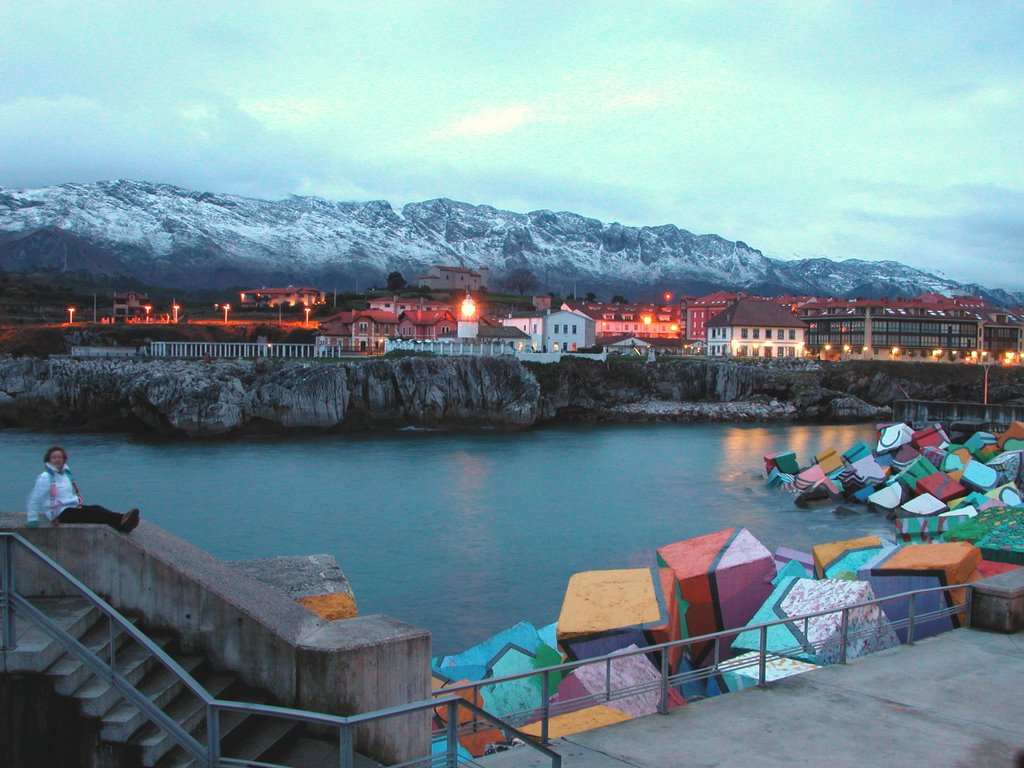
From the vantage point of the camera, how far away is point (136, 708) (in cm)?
523

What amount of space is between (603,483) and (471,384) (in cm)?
2574

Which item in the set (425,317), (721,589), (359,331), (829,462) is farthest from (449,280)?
(721,589)

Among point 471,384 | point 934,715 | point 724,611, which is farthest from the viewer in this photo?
point 471,384

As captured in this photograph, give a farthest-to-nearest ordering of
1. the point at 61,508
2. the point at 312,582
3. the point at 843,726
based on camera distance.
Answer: the point at 312,582
the point at 61,508
the point at 843,726

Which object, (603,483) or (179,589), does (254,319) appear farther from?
(179,589)

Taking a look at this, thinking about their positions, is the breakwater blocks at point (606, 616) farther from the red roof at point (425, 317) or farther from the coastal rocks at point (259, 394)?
the red roof at point (425, 317)

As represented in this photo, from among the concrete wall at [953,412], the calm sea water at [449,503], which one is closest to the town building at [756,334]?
the concrete wall at [953,412]

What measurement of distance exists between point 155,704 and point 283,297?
12190cm

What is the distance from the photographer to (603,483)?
113 ft

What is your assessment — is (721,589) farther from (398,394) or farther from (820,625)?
(398,394)

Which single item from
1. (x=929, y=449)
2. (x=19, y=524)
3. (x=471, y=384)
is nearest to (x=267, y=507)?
(x=19, y=524)

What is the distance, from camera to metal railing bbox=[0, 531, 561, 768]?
4.52 metres

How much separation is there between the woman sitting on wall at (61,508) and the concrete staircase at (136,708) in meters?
0.75

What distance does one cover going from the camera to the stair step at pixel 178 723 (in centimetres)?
507
